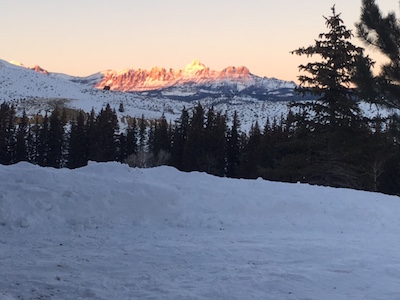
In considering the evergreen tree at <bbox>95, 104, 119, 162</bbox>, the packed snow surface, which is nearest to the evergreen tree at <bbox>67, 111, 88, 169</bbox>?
the evergreen tree at <bbox>95, 104, 119, 162</bbox>

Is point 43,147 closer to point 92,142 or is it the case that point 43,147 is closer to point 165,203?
point 92,142

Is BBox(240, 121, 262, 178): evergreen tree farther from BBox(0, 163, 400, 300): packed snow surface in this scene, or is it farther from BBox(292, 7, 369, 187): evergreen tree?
Answer: BBox(0, 163, 400, 300): packed snow surface

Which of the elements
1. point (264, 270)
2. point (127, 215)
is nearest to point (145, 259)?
point (264, 270)

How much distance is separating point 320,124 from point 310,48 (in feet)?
15.1

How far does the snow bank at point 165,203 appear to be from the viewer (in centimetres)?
1024

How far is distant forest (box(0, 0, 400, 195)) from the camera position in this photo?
968 cm

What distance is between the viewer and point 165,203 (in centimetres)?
1192

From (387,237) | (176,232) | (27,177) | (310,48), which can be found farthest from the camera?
(310,48)

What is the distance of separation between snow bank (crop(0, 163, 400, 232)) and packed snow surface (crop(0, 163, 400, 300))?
1.4 inches

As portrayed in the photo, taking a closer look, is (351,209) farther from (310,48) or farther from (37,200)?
(310,48)

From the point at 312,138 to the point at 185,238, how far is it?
17770mm

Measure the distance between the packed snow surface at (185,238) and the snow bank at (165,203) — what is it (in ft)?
0.11

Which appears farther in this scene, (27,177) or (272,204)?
(272,204)

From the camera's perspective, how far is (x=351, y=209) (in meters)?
13.4
